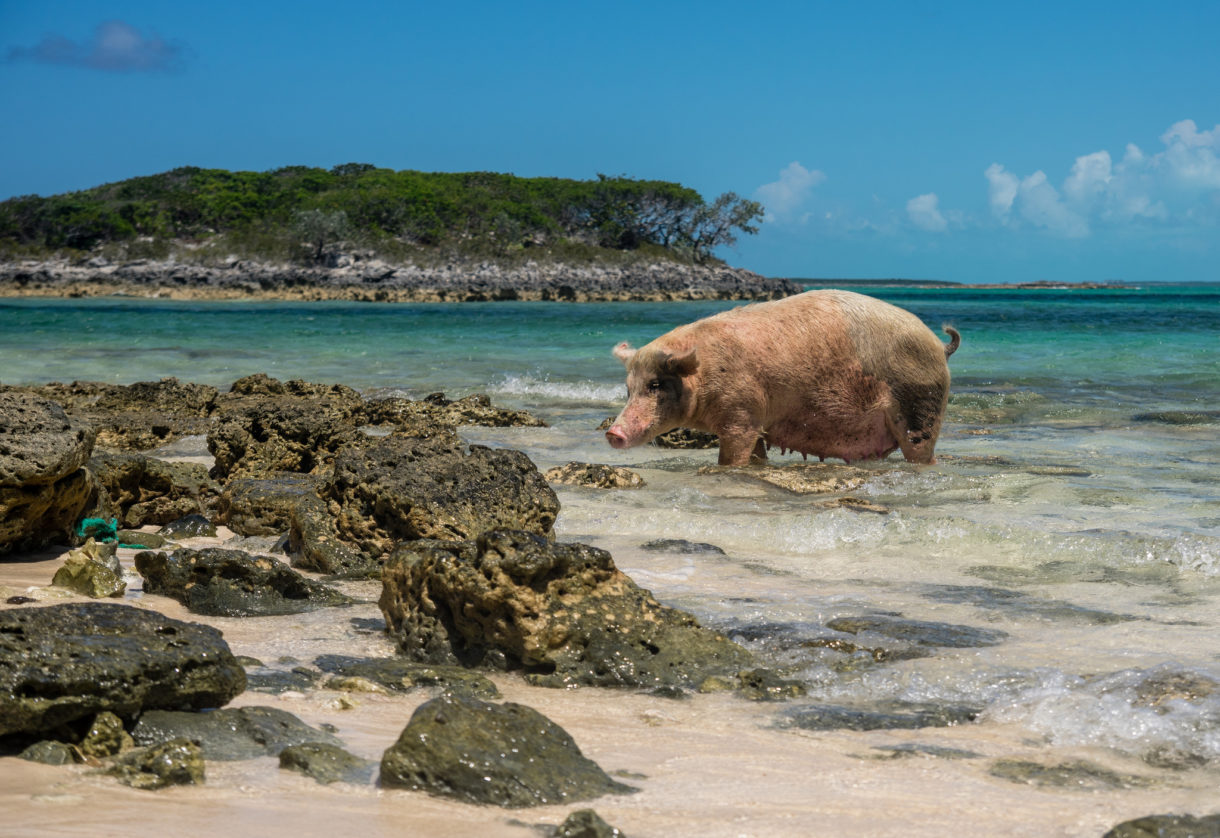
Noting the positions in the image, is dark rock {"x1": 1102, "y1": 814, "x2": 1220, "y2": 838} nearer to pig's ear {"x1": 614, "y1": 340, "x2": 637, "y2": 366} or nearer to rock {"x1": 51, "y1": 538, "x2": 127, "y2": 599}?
rock {"x1": 51, "y1": 538, "x2": 127, "y2": 599}

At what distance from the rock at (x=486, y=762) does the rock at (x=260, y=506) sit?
11.8ft

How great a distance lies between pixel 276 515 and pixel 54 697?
3.51m

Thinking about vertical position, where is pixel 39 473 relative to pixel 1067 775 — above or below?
above

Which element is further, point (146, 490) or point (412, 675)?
point (146, 490)

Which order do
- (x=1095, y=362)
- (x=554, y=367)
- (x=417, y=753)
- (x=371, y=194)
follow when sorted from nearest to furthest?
1. (x=417, y=753)
2. (x=554, y=367)
3. (x=1095, y=362)
4. (x=371, y=194)

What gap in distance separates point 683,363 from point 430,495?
2.95 metres

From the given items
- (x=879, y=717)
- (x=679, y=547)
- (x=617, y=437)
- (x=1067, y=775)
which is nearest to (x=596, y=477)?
(x=617, y=437)

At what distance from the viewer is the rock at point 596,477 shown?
8.25 meters

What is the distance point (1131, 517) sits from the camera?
716 centimetres

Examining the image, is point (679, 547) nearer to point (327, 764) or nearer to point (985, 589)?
point (985, 589)

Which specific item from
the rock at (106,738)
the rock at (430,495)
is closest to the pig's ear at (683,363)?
the rock at (430,495)

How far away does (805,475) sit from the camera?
8.39 metres

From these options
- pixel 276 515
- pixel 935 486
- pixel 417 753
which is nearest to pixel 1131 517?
pixel 935 486

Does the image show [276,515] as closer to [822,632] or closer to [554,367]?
[822,632]
